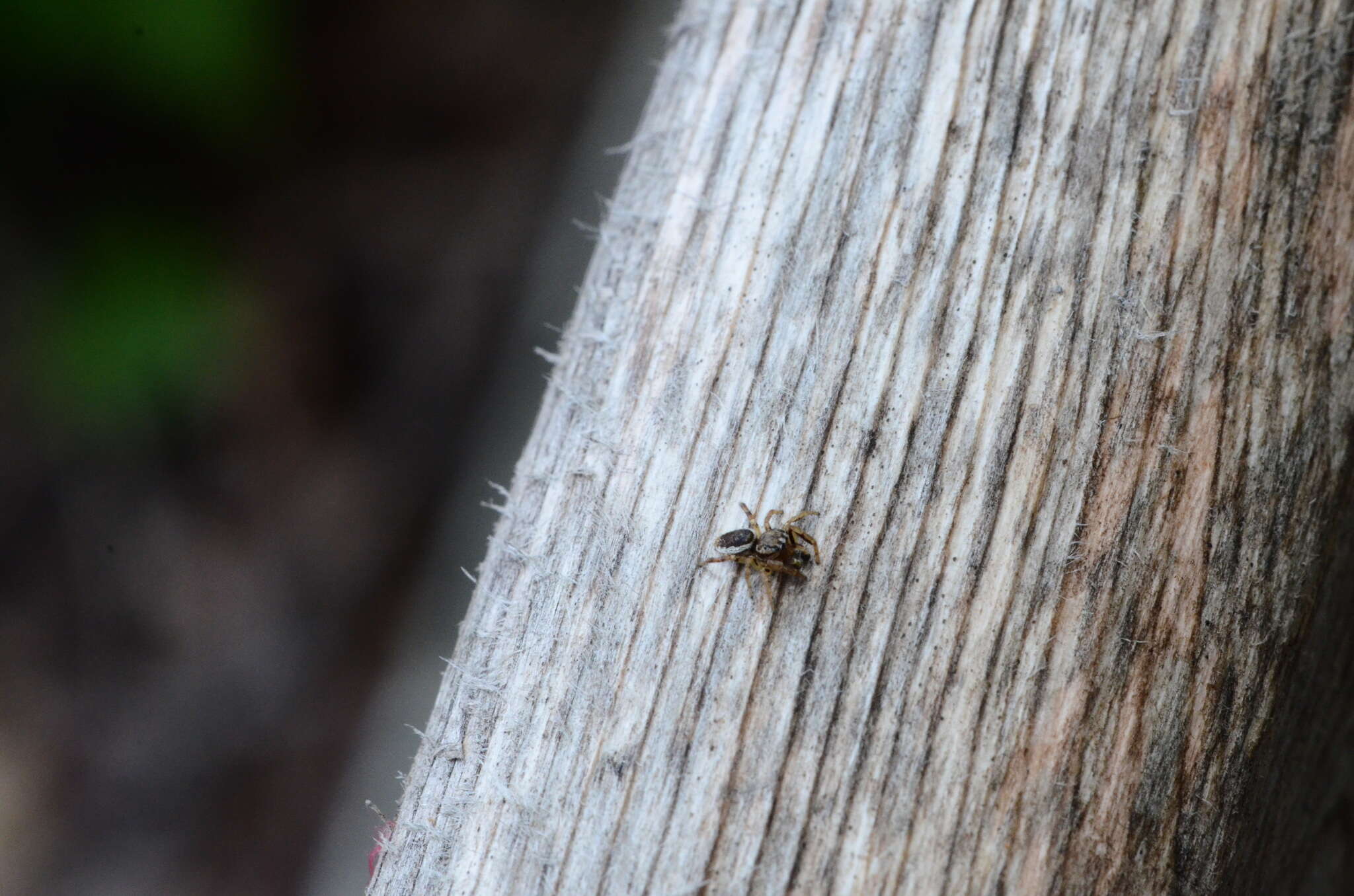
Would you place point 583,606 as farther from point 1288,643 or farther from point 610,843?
point 1288,643

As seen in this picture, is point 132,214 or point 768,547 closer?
point 768,547

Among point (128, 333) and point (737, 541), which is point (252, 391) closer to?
point (128, 333)

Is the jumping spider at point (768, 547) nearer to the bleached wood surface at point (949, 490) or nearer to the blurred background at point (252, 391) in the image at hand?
the bleached wood surface at point (949, 490)

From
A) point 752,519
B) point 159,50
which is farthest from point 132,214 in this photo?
point 752,519

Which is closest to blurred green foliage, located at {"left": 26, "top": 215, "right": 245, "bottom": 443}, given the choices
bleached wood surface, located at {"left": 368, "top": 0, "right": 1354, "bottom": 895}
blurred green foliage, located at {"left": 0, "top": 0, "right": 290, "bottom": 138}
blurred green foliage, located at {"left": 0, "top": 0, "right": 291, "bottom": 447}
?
blurred green foliage, located at {"left": 0, "top": 0, "right": 291, "bottom": 447}

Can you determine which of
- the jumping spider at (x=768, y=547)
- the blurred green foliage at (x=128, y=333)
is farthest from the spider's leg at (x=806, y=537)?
the blurred green foliage at (x=128, y=333)

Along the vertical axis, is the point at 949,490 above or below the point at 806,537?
above
